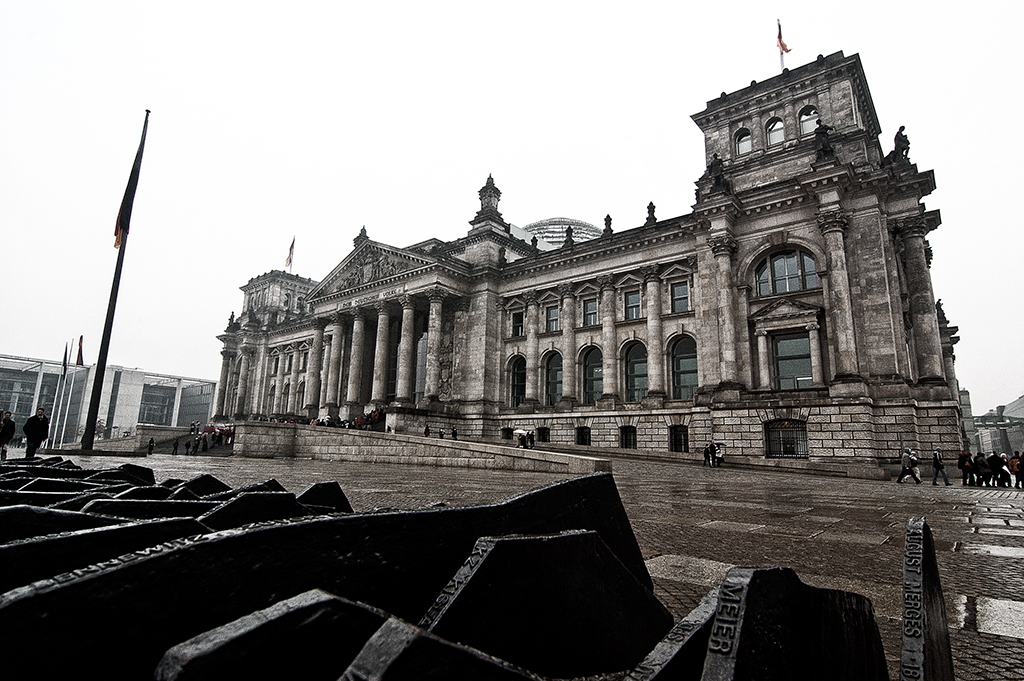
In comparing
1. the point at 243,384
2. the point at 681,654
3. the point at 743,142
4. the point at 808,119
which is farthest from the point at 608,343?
the point at 243,384

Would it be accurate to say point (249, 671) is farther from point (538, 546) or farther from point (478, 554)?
point (538, 546)

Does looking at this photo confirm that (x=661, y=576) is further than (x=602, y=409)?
No

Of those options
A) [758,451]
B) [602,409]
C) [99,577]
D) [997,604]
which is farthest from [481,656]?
[602,409]

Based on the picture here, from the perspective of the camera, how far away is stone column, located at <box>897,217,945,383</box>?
25.6 m

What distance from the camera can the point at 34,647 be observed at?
719 mm

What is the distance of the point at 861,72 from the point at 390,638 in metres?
38.4

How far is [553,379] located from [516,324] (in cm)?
512

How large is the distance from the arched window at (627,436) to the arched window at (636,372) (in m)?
2.23

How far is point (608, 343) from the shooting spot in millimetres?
34688

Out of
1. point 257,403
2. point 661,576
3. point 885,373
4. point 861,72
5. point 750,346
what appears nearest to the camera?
point 661,576

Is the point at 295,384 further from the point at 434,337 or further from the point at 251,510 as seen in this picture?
the point at 251,510

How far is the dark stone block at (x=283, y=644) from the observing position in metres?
0.67

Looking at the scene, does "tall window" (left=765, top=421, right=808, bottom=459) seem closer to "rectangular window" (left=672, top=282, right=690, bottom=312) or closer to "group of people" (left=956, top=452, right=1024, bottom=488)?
"group of people" (left=956, top=452, right=1024, bottom=488)

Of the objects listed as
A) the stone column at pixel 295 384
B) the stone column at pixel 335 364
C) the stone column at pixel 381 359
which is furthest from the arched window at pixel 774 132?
the stone column at pixel 295 384
